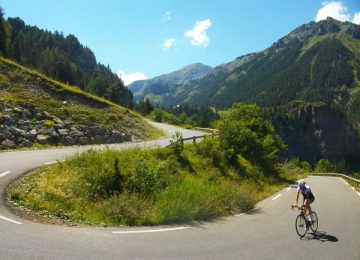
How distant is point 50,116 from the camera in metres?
25.2

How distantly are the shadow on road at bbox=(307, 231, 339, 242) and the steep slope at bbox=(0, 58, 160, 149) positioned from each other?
1663 cm

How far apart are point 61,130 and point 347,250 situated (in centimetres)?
2011

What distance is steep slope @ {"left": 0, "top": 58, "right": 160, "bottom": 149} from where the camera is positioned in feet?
73.5

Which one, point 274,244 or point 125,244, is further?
point 274,244

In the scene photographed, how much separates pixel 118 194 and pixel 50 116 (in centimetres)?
1431

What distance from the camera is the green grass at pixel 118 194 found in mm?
10828

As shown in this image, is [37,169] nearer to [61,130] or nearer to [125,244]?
[125,244]

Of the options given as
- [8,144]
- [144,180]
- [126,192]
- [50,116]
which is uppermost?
[50,116]

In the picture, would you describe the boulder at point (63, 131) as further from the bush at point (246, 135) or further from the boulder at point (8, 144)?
the bush at point (246, 135)

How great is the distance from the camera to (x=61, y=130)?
2466 cm

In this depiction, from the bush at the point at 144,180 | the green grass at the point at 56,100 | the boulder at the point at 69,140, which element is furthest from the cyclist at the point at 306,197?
the green grass at the point at 56,100

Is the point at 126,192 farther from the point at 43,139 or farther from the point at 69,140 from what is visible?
the point at 69,140

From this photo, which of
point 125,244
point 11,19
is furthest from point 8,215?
point 11,19

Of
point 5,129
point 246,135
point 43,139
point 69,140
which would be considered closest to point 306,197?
point 246,135
